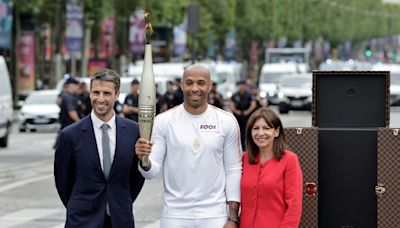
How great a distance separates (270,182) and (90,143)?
1146mm

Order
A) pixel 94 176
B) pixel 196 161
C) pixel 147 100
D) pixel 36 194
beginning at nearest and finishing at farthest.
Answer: pixel 147 100 < pixel 196 161 < pixel 94 176 < pixel 36 194

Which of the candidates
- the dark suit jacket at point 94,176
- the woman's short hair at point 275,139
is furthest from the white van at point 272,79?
the woman's short hair at point 275,139

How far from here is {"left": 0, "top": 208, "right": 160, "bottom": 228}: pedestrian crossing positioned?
614 inches

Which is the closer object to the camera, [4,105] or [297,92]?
[4,105]

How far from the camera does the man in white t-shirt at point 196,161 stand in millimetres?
7836

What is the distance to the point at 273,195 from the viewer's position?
777 cm

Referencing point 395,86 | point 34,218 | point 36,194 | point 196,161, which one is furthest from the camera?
point 395,86

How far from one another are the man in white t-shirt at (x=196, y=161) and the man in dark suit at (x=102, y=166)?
0.31 metres

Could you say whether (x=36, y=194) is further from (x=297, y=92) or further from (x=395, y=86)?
A: (x=395, y=86)

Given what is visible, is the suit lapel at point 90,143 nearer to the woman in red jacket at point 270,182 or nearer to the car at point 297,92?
the woman in red jacket at point 270,182

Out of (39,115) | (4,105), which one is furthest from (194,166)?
(39,115)

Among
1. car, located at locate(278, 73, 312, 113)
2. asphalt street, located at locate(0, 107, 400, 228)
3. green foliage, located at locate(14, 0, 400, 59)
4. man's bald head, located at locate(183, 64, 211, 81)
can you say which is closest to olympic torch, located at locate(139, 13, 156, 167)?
man's bald head, located at locate(183, 64, 211, 81)

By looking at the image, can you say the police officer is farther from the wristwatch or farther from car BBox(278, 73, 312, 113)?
car BBox(278, 73, 312, 113)

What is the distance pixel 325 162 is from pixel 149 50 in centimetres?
149
